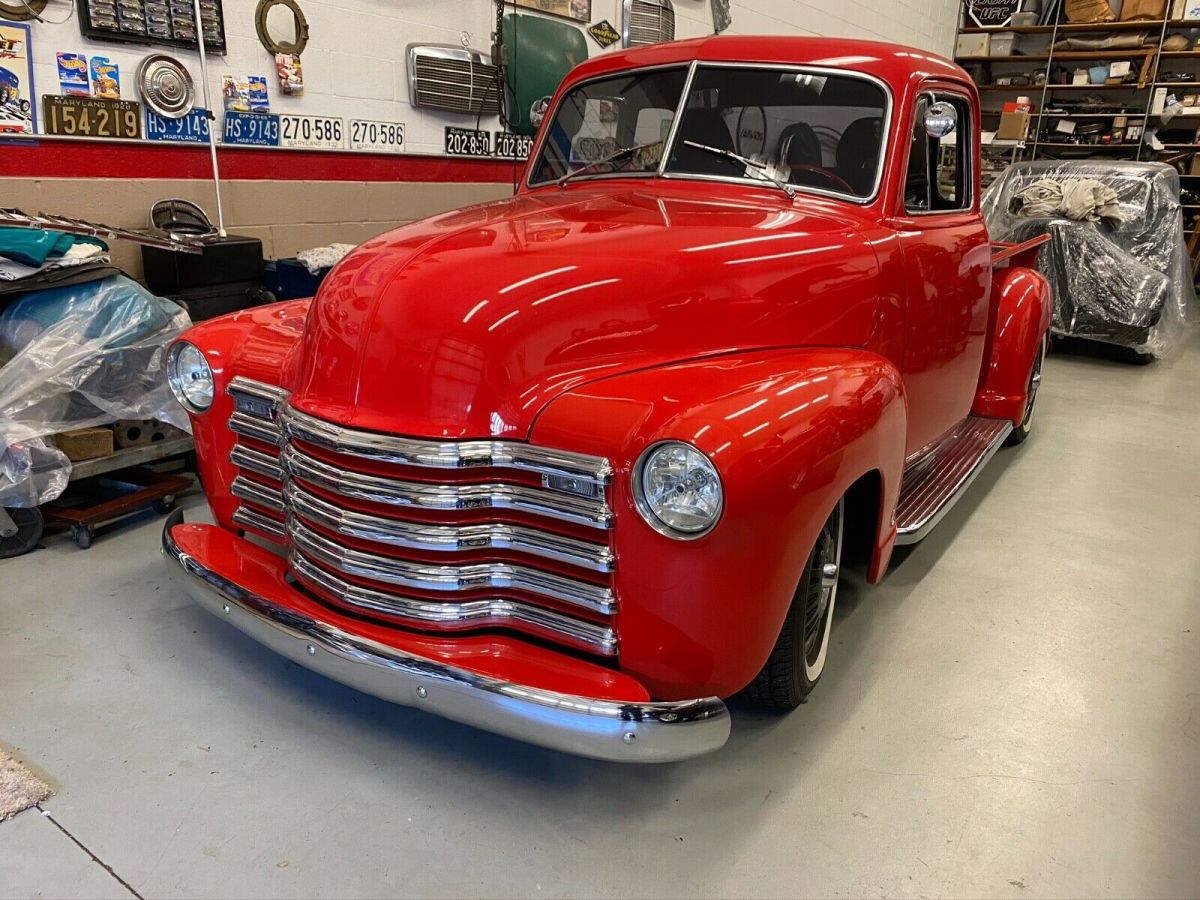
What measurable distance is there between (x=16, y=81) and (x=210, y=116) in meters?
0.76

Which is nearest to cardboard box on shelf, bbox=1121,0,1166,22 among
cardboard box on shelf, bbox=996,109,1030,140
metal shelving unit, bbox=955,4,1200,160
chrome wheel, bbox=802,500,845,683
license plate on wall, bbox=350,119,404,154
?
metal shelving unit, bbox=955,4,1200,160

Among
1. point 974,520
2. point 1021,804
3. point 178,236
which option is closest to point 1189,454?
point 974,520

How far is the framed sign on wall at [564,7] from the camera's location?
512cm

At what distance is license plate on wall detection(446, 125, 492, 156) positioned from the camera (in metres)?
4.93

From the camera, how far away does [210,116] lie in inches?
150

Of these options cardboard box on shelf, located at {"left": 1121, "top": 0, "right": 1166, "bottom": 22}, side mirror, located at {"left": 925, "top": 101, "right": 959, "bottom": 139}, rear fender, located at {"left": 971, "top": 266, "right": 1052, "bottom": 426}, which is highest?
cardboard box on shelf, located at {"left": 1121, "top": 0, "right": 1166, "bottom": 22}

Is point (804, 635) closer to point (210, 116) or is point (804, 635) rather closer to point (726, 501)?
point (726, 501)

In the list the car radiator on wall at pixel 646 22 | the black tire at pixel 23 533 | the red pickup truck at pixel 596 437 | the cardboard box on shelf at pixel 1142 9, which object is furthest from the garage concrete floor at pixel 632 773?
the cardboard box on shelf at pixel 1142 9

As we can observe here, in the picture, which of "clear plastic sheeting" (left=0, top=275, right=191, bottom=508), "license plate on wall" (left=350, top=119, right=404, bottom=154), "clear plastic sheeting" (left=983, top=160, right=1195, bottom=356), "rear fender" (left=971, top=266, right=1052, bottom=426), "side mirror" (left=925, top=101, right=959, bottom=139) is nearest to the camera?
"side mirror" (left=925, top=101, right=959, bottom=139)

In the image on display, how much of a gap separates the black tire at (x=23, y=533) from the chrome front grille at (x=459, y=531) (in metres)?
1.58

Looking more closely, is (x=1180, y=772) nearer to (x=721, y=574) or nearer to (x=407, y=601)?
(x=721, y=574)

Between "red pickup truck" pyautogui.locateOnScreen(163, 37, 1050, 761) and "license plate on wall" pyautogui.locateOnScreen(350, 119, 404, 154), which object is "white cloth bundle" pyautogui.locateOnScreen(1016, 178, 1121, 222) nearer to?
"red pickup truck" pyautogui.locateOnScreen(163, 37, 1050, 761)

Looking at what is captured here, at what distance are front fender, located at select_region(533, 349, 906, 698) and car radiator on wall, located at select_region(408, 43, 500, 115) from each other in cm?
340

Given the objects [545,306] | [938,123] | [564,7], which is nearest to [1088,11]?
[564,7]
